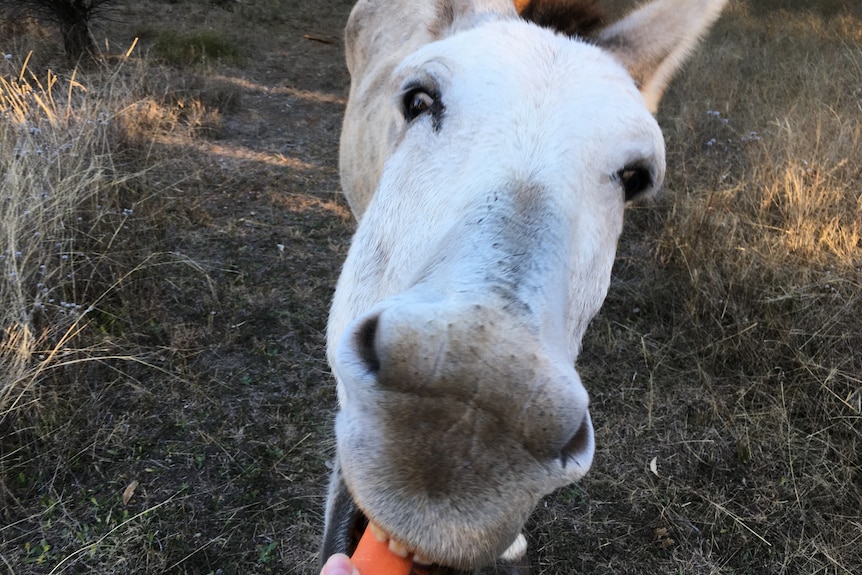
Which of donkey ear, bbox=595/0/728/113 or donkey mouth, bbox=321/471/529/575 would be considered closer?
donkey mouth, bbox=321/471/529/575

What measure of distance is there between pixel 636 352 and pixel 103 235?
3.66 meters

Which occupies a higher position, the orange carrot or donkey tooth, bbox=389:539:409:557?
donkey tooth, bbox=389:539:409:557

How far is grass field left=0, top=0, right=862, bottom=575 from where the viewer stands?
253cm

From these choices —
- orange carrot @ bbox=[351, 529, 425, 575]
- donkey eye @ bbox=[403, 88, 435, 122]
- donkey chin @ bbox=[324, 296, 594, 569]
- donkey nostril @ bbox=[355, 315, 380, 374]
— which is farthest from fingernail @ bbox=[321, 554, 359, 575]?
donkey eye @ bbox=[403, 88, 435, 122]

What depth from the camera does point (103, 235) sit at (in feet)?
11.0

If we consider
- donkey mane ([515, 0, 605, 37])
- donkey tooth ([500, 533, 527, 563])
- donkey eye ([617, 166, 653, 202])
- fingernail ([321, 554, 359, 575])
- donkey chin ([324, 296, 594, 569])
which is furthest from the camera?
donkey tooth ([500, 533, 527, 563])

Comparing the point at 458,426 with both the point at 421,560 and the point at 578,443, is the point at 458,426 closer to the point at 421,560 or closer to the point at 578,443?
the point at 578,443

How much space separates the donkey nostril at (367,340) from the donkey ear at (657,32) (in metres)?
1.64

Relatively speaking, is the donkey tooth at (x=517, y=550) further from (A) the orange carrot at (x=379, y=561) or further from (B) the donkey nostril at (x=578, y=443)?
(B) the donkey nostril at (x=578, y=443)

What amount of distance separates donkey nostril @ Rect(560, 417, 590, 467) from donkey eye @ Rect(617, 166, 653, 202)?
842mm

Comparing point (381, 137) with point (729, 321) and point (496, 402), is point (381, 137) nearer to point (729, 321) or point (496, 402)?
point (496, 402)

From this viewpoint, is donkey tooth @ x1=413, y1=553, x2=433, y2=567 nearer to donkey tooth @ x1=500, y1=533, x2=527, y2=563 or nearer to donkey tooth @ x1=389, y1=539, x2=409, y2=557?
donkey tooth @ x1=389, y1=539, x2=409, y2=557

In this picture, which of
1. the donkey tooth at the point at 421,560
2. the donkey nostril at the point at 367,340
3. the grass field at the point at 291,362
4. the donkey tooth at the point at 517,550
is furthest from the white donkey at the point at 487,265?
the grass field at the point at 291,362

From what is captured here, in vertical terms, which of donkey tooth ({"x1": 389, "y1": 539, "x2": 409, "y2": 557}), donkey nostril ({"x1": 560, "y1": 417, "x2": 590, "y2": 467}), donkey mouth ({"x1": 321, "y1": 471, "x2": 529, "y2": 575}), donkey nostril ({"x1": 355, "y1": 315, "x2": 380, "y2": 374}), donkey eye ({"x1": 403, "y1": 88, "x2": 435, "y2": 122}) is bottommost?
donkey mouth ({"x1": 321, "y1": 471, "x2": 529, "y2": 575})
